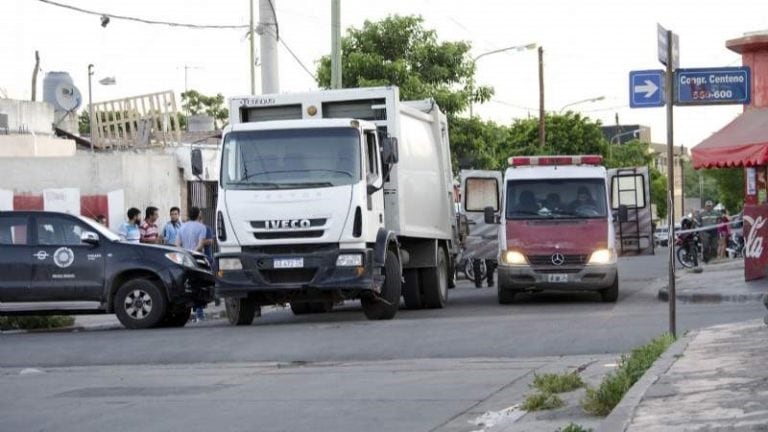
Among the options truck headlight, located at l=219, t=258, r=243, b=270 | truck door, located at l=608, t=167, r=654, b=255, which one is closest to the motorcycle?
truck door, located at l=608, t=167, r=654, b=255

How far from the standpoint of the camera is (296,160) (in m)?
18.9

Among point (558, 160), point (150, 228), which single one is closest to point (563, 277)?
point (558, 160)

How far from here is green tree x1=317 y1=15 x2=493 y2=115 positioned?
1578 inches

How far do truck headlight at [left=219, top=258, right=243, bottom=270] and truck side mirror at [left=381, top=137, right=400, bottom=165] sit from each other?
2.46m

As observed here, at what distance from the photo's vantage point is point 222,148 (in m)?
19.2

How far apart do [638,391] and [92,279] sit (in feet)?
39.0

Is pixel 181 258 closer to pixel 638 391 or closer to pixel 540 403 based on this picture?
pixel 540 403

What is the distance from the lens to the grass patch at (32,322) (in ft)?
69.8

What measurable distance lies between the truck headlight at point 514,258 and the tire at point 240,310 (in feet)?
15.0

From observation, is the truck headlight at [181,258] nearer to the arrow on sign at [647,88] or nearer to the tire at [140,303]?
the tire at [140,303]

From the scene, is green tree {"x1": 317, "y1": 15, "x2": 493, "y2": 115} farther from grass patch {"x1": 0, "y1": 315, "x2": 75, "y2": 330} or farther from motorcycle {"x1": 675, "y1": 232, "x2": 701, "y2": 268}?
grass patch {"x1": 0, "y1": 315, "x2": 75, "y2": 330}

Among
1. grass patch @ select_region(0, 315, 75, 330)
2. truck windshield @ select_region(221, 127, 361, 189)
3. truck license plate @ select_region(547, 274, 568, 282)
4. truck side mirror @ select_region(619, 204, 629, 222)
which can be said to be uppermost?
truck windshield @ select_region(221, 127, 361, 189)

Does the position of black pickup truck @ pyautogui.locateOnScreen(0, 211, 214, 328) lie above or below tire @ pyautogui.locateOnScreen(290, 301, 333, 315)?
above

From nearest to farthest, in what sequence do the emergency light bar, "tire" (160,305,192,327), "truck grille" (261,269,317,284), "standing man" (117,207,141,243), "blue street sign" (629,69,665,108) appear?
"blue street sign" (629,69,665,108), "truck grille" (261,269,317,284), "tire" (160,305,192,327), "standing man" (117,207,141,243), the emergency light bar
